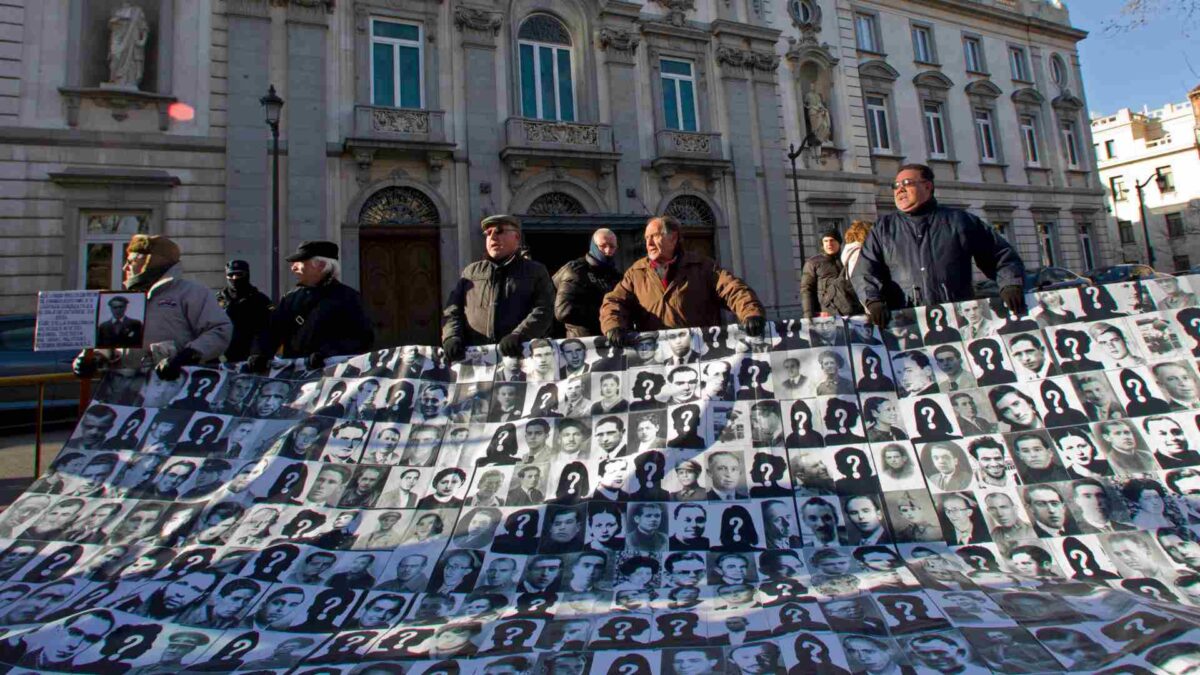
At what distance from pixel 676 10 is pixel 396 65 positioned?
8219mm

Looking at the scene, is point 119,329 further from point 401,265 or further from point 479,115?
point 479,115

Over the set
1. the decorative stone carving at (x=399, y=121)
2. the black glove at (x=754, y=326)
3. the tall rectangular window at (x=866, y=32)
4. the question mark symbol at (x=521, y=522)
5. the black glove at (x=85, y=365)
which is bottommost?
the question mark symbol at (x=521, y=522)

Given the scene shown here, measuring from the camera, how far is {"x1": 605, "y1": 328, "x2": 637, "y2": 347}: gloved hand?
394 cm

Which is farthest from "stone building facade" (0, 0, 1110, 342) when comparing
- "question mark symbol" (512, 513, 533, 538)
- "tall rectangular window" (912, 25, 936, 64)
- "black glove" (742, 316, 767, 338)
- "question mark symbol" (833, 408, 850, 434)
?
"question mark symbol" (833, 408, 850, 434)

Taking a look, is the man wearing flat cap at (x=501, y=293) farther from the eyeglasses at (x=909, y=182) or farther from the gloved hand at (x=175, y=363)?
the eyeglasses at (x=909, y=182)

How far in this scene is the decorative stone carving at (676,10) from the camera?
1875 centimetres

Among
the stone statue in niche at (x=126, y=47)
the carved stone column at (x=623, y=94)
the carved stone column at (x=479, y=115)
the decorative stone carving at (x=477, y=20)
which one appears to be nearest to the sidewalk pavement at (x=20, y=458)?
the stone statue in niche at (x=126, y=47)

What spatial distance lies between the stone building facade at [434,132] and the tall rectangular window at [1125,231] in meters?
41.2

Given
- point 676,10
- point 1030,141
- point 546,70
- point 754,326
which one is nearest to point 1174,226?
point 1030,141

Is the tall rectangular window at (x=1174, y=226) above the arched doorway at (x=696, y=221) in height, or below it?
above

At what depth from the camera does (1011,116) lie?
2647 cm

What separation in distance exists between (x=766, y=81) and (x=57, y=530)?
20346 millimetres

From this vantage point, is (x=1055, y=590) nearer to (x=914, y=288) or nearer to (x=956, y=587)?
(x=956, y=587)

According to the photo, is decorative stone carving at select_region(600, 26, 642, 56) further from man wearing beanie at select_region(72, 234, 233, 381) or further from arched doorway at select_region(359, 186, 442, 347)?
man wearing beanie at select_region(72, 234, 233, 381)
